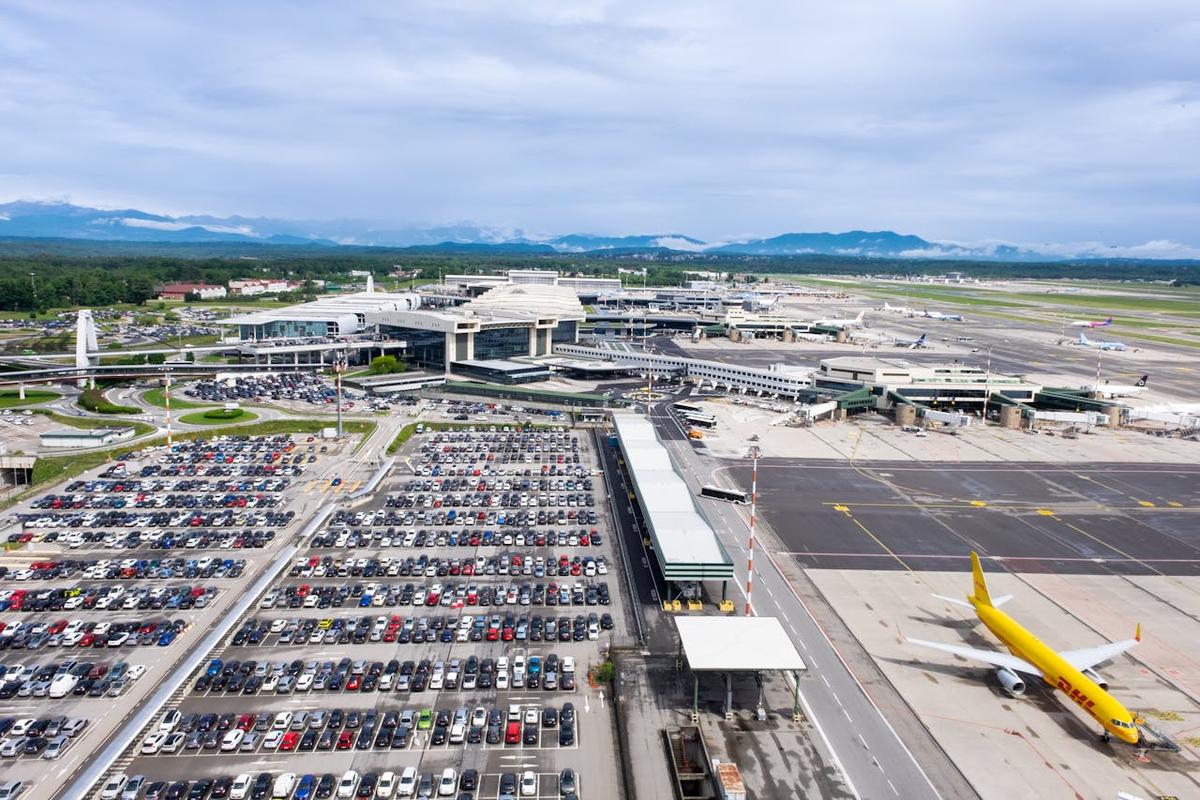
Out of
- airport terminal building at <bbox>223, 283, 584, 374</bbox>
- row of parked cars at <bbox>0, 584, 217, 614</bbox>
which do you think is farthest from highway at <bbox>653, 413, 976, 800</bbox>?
airport terminal building at <bbox>223, 283, 584, 374</bbox>

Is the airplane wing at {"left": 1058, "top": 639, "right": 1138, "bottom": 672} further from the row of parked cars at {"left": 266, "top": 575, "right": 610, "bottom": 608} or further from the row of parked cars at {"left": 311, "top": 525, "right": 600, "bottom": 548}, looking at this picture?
the row of parked cars at {"left": 311, "top": 525, "right": 600, "bottom": 548}

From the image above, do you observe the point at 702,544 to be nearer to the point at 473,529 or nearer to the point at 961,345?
the point at 473,529

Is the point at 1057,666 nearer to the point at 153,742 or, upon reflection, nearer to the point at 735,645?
the point at 735,645

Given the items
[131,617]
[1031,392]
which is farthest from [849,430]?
[131,617]

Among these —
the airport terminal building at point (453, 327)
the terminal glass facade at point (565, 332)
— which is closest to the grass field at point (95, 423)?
the airport terminal building at point (453, 327)

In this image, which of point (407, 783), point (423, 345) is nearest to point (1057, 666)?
point (407, 783)

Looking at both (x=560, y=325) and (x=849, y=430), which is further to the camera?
(x=560, y=325)
